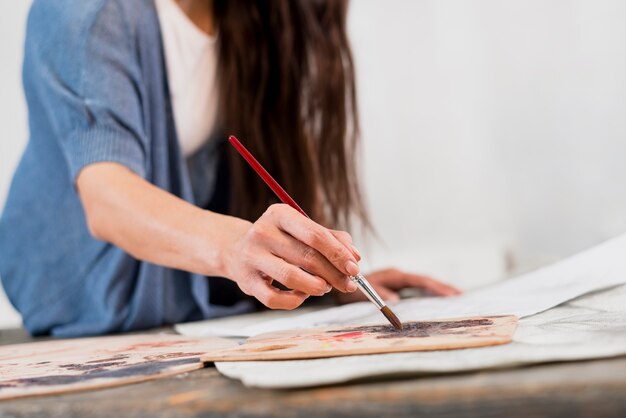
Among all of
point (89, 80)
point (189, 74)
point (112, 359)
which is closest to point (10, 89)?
point (189, 74)

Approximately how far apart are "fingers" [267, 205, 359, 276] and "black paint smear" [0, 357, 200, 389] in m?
0.11

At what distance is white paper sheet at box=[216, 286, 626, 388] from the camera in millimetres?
419

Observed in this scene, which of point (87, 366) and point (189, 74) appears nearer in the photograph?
point (87, 366)

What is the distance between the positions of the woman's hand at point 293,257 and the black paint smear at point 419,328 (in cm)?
4

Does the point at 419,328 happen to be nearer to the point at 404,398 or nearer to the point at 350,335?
the point at 350,335

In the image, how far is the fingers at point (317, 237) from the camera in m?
0.58

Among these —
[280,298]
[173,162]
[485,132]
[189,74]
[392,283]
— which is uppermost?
[485,132]

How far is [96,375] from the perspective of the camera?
20.4 inches

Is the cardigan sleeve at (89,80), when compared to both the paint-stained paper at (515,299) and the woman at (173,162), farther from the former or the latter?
the paint-stained paper at (515,299)

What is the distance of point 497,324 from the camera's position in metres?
0.56

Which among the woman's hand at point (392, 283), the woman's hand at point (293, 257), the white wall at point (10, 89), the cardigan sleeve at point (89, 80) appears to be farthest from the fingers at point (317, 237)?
the white wall at point (10, 89)

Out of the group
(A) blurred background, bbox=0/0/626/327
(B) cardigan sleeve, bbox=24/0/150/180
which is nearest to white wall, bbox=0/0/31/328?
(A) blurred background, bbox=0/0/626/327

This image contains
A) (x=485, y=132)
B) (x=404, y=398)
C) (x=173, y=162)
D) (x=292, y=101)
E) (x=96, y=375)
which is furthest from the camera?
(x=485, y=132)

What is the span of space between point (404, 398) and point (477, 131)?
1534mm
